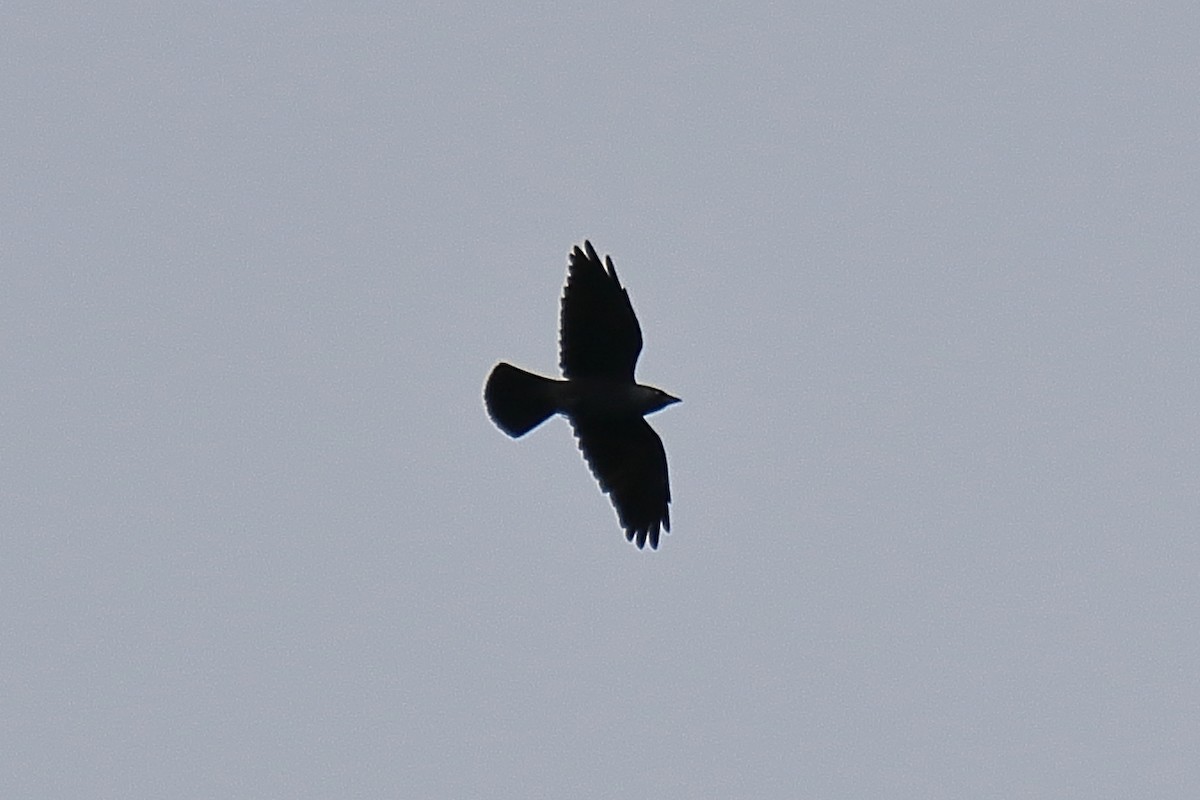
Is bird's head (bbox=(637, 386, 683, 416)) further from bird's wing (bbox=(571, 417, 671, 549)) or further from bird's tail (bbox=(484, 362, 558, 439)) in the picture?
bird's tail (bbox=(484, 362, 558, 439))

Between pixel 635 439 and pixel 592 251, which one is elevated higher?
pixel 592 251

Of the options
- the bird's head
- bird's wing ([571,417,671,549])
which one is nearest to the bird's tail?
bird's wing ([571,417,671,549])

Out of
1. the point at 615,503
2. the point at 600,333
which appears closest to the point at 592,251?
the point at 600,333

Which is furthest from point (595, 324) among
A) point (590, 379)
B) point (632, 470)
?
point (632, 470)

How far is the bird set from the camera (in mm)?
17062

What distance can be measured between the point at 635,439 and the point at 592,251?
5.62 feet

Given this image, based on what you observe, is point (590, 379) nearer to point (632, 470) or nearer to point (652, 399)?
point (652, 399)

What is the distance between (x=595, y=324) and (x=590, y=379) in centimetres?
46

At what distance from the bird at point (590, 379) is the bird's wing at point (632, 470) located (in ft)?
0.04

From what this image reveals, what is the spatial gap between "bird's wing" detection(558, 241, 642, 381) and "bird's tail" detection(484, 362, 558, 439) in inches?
14.6

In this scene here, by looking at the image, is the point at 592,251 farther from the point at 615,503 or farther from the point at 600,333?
the point at 615,503

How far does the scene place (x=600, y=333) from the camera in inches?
676

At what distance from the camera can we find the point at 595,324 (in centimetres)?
1714

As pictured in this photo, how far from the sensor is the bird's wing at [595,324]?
55.9 ft
